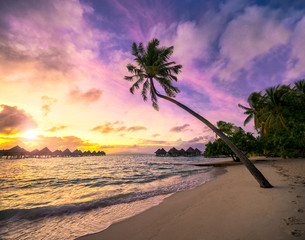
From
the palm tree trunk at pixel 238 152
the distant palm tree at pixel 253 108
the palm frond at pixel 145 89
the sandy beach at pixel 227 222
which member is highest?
the distant palm tree at pixel 253 108

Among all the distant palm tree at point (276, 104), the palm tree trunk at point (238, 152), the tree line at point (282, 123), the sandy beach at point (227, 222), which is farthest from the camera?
the distant palm tree at point (276, 104)

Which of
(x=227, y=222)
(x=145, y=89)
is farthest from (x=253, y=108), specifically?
(x=227, y=222)

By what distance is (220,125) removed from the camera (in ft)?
185

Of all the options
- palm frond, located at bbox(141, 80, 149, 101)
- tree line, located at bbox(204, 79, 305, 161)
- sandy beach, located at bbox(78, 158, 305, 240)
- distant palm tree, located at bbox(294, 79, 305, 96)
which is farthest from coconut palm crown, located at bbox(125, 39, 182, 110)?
distant palm tree, located at bbox(294, 79, 305, 96)

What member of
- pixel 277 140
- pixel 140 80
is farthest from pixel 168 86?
pixel 277 140

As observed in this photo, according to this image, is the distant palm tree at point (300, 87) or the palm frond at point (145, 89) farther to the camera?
the distant palm tree at point (300, 87)

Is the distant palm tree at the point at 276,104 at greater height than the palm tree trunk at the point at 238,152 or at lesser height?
greater

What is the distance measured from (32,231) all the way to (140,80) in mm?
12136

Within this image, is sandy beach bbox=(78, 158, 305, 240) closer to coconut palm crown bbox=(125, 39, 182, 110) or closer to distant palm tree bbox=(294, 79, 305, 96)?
coconut palm crown bbox=(125, 39, 182, 110)

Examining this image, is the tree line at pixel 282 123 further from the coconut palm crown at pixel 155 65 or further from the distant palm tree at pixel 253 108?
the coconut palm crown at pixel 155 65

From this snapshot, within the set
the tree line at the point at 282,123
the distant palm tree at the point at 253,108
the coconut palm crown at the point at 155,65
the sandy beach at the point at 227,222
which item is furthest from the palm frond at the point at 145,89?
the distant palm tree at the point at 253,108

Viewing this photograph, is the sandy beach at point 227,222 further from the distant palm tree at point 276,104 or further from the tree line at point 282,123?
the distant palm tree at point 276,104

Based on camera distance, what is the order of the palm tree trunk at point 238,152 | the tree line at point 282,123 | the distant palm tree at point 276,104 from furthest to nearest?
the distant palm tree at point 276,104 < the tree line at point 282,123 < the palm tree trunk at point 238,152

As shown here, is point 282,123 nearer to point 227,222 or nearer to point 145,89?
point 145,89
